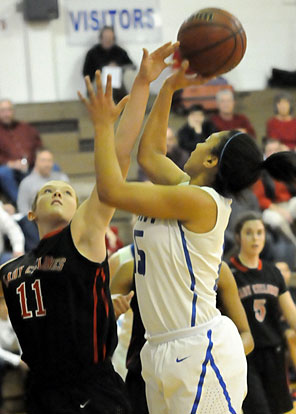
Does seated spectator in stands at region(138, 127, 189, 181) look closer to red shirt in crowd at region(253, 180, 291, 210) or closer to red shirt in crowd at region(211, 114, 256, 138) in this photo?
red shirt in crowd at region(253, 180, 291, 210)

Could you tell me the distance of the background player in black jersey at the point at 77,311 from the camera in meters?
2.60

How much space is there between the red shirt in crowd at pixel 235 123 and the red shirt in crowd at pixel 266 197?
1392 mm

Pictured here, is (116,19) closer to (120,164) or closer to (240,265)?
(240,265)

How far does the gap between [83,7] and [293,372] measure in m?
6.25

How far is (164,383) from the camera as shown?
262 centimetres

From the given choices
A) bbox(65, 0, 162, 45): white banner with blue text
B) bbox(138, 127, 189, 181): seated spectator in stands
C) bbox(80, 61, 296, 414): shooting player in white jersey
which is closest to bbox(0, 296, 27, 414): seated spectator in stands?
bbox(138, 127, 189, 181): seated spectator in stands

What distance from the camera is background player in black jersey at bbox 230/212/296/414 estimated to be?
451 centimetres

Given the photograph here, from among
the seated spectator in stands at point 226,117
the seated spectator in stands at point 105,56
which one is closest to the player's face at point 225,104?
the seated spectator in stands at point 226,117

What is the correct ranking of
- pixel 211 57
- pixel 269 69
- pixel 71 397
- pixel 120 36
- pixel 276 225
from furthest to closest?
pixel 269 69
pixel 120 36
pixel 276 225
pixel 211 57
pixel 71 397

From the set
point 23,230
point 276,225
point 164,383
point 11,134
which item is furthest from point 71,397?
point 11,134

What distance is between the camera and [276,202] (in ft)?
26.0

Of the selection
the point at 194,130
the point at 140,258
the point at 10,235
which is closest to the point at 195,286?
the point at 140,258

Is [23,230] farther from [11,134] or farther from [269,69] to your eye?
[269,69]

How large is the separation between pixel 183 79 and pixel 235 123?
21.7 ft
